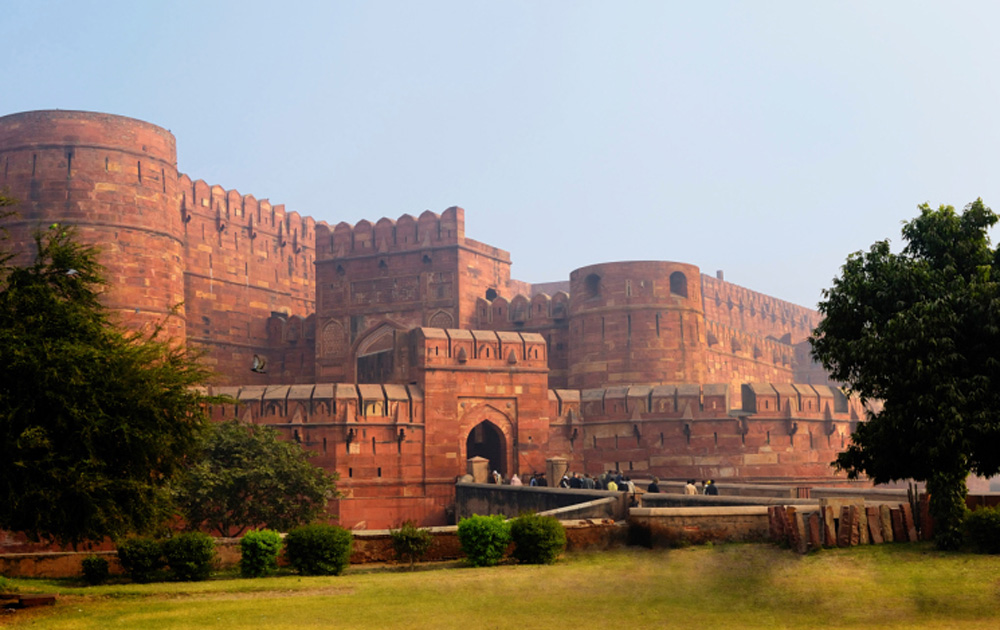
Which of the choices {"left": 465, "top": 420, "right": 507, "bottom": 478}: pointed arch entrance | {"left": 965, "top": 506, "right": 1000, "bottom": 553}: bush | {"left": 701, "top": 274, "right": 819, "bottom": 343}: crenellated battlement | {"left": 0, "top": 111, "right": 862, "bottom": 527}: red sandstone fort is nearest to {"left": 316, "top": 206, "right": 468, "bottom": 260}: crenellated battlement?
{"left": 0, "top": 111, "right": 862, "bottom": 527}: red sandstone fort

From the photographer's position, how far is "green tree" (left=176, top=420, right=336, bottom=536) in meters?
20.0

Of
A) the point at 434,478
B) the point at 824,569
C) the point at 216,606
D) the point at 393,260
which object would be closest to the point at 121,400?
the point at 216,606

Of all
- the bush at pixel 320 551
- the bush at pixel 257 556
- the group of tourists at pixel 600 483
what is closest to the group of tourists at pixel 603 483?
the group of tourists at pixel 600 483

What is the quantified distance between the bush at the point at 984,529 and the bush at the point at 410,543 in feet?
21.0

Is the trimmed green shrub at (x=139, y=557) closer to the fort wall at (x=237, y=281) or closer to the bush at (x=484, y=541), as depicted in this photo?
the bush at (x=484, y=541)

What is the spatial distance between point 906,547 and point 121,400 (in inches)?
353

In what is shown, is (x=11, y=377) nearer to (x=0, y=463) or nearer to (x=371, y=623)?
(x=0, y=463)

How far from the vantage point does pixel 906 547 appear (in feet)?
38.3

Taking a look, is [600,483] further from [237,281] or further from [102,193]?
[237,281]

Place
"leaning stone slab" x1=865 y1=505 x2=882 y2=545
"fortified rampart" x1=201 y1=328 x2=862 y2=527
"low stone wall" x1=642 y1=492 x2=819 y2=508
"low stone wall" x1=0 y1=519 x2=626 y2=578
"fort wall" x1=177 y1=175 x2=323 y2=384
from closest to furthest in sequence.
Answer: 1. "leaning stone slab" x1=865 y1=505 x2=882 y2=545
2. "low stone wall" x1=0 y1=519 x2=626 y2=578
3. "low stone wall" x1=642 y1=492 x2=819 y2=508
4. "fortified rampart" x1=201 y1=328 x2=862 y2=527
5. "fort wall" x1=177 y1=175 x2=323 y2=384

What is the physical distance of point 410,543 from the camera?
12.9 metres

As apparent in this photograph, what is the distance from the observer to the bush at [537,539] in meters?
12.5

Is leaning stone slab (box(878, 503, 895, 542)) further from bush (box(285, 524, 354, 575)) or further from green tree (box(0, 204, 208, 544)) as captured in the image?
green tree (box(0, 204, 208, 544))

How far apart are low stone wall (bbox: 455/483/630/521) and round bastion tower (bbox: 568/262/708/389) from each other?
8.24 m
